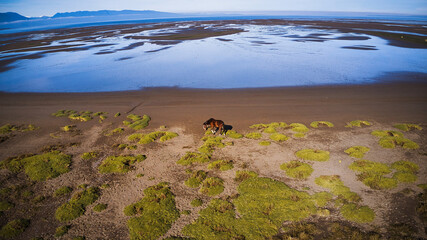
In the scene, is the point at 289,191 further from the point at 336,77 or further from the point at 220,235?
the point at 336,77

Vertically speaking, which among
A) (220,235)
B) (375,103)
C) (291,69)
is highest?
(291,69)

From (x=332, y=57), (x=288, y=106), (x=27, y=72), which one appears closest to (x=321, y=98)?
(x=288, y=106)

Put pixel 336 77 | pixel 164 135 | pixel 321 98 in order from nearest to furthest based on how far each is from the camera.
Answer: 1. pixel 164 135
2. pixel 321 98
3. pixel 336 77

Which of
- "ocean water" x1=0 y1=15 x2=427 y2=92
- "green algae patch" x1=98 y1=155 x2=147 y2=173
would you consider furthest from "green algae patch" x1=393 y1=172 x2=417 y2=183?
"ocean water" x1=0 y1=15 x2=427 y2=92

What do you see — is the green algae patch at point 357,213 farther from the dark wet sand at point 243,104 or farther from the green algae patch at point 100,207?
the green algae patch at point 100,207

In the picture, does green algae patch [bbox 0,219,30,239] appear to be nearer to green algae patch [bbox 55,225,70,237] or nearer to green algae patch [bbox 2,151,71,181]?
green algae patch [bbox 55,225,70,237]

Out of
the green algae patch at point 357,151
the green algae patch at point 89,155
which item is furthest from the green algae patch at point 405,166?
the green algae patch at point 89,155

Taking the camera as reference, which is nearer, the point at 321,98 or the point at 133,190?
the point at 133,190
